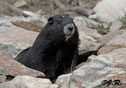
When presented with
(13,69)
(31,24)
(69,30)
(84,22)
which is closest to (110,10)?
(84,22)

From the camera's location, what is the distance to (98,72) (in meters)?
5.60

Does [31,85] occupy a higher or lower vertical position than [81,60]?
higher

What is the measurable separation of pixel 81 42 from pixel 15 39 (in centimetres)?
118

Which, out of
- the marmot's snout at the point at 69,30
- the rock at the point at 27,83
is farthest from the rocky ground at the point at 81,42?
the marmot's snout at the point at 69,30

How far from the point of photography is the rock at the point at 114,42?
25.9 feet

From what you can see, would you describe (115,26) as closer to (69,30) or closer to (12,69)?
(69,30)

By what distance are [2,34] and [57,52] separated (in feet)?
5.85

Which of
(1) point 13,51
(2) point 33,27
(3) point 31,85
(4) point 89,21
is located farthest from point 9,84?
(4) point 89,21

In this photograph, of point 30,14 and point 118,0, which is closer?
point 118,0

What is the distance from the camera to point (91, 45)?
862 centimetres

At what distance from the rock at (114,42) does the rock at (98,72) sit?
1859 mm

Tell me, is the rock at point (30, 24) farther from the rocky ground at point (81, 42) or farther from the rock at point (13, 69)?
the rock at point (13, 69)

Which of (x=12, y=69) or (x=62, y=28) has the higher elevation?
(x=62, y=28)

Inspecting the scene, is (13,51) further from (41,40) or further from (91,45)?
(91,45)
